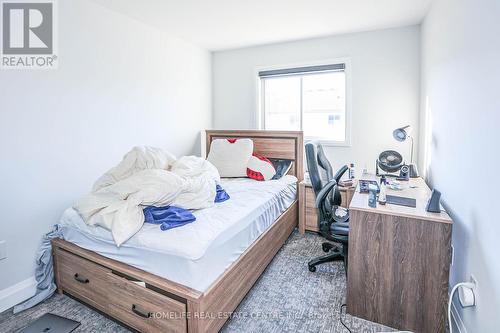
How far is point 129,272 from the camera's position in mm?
1596

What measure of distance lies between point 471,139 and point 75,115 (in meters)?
2.88

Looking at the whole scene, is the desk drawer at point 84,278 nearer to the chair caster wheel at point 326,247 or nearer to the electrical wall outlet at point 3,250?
the electrical wall outlet at point 3,250

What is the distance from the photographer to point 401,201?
1895 mm

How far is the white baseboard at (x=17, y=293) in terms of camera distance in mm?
1940

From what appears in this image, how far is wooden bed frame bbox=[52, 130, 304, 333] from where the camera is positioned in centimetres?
143

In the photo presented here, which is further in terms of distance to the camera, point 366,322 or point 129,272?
point 366,322

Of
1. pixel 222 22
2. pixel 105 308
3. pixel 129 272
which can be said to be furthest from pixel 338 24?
pixel 105 308

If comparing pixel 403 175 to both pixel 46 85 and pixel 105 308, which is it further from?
pixel 46 85

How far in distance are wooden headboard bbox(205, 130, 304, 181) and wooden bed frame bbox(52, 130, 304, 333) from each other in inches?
48.5

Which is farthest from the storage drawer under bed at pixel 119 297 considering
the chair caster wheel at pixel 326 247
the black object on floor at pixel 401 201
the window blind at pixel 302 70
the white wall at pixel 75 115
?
the window blind at pixel 302 70

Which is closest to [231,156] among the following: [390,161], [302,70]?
→ [302,70]

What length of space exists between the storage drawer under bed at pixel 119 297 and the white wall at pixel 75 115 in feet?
1.31

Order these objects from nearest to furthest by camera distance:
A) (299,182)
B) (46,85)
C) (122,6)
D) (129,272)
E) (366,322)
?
(129,272) → (366,322) → (46,85) → (122,6) → (299,182)

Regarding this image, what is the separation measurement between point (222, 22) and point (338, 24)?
1.28m
